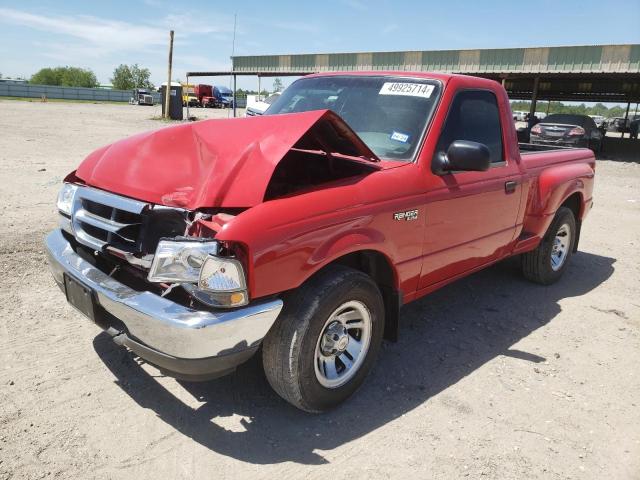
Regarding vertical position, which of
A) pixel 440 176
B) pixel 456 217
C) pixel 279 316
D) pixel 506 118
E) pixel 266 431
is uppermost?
pixel 506 118

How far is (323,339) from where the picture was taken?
2885 mm

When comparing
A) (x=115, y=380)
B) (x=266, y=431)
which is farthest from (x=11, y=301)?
(x=266, y=431)

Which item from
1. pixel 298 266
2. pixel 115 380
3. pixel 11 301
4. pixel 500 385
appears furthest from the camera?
pixel 11 301

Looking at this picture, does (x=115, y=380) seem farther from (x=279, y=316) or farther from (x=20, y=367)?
(x=279, y=316)

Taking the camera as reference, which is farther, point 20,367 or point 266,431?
point 20,367

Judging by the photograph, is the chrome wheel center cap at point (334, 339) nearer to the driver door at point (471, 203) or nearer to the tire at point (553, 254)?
the driver door at point (471, 203)

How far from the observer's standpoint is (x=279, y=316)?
8.69 ft

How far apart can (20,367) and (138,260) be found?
132 centimetres

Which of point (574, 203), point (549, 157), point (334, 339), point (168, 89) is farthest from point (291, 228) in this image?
point (168, 89)

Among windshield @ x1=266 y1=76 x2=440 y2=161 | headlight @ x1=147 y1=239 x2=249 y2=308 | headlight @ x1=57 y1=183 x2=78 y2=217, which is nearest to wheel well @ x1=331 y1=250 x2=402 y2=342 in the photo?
windshield @ x1=266 y1=76 x2=440 y2=161

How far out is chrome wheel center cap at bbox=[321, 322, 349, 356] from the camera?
9.59ft

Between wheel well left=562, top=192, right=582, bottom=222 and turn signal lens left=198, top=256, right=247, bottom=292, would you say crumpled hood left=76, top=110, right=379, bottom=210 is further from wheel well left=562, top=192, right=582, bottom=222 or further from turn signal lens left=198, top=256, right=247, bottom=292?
wheel well left=562, top=192, right=582, bottom=222

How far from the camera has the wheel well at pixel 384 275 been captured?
3.13 meters

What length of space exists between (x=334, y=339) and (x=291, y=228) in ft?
2.66
